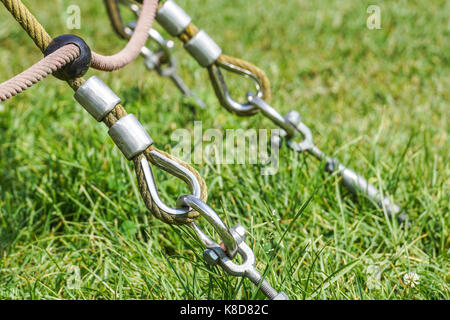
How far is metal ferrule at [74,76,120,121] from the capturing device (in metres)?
1.07

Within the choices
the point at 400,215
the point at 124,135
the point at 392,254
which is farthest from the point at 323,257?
the point at 124,135

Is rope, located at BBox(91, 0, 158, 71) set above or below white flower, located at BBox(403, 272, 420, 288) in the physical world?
above

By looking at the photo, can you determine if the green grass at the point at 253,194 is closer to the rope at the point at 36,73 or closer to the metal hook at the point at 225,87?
the metal hook at the point at 225,87

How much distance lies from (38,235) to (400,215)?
125 cm

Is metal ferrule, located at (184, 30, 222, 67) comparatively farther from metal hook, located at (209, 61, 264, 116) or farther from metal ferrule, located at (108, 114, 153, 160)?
metal ferrule, located at (108, 114, 153, 160)

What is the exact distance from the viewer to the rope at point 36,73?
980 millimetres

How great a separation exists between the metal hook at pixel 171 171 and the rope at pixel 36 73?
0.29 meters

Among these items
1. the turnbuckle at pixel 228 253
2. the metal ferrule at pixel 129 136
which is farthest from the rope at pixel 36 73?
the turnbuckle at pixel 228 253

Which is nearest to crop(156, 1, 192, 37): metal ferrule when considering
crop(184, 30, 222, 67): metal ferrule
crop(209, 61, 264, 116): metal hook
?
crop(184, 30, 222, 67): metal ferrule

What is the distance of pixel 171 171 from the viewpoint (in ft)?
3.66

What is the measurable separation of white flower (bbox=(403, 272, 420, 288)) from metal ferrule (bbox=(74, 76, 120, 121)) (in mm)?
943

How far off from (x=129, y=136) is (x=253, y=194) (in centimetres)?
63

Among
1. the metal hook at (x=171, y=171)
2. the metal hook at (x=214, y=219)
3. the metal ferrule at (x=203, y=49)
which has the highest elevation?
the metal ferrule at (x=203, y=49)

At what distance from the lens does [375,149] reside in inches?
70.1
